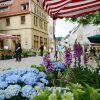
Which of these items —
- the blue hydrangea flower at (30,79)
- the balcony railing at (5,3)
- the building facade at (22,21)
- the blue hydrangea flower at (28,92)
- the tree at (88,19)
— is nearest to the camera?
the blue hydrangea flower at (28,92)

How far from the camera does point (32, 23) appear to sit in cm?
4897

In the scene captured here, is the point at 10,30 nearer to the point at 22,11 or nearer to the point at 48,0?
the point at 22,11

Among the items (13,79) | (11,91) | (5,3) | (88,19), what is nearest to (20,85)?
(13,79)

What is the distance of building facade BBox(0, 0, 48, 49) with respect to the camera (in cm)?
4856

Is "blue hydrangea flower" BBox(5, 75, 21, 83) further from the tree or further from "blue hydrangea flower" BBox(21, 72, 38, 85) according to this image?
the tree

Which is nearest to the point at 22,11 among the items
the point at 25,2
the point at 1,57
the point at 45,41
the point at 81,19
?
the point at 25,2

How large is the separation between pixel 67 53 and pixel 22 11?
149ft

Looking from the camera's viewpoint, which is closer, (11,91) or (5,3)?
(11,91)

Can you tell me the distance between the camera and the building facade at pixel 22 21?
1912 inches

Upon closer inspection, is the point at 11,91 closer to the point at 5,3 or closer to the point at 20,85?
the point at 20,85

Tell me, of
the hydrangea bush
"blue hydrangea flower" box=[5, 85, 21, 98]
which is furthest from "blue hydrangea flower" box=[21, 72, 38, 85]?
"blue hydrangea flower" box=[5, 85, 21, 98]

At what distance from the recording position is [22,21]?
4966 cm

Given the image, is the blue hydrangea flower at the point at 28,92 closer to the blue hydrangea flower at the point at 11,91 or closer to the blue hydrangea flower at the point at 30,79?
the blue hydrangea flower at the point at 11,91

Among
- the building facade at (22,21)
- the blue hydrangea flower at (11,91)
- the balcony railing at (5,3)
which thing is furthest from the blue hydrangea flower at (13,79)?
the balcony railing at (5,3)
